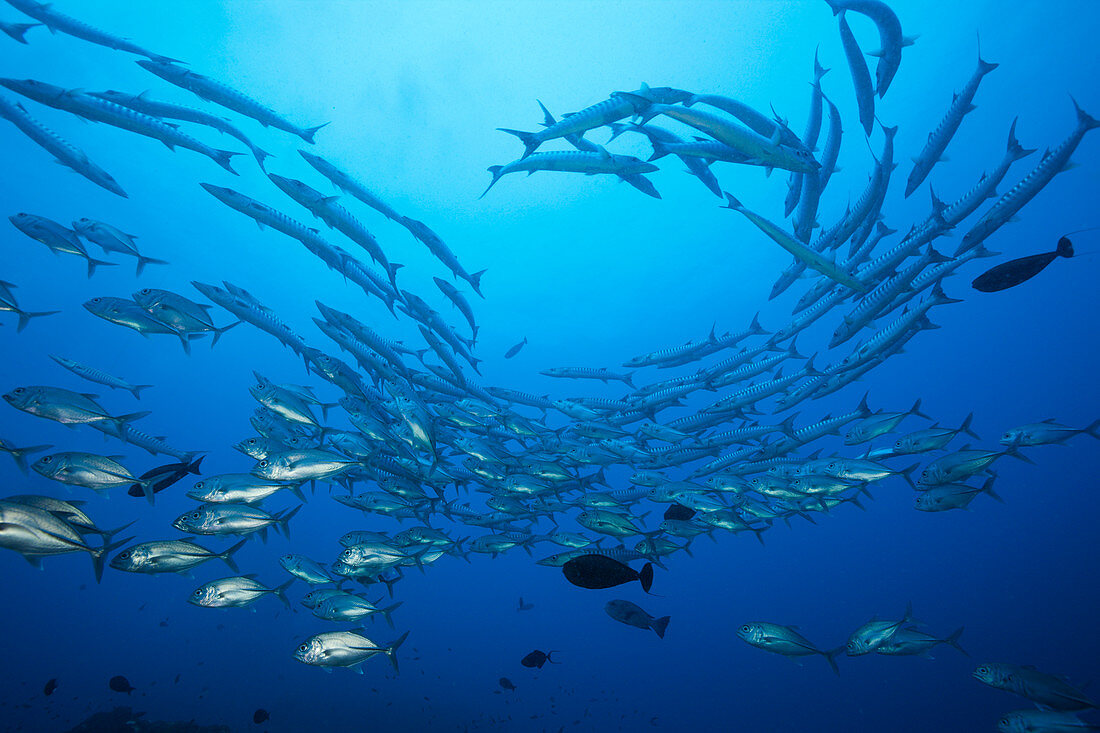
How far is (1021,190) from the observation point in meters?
4.29

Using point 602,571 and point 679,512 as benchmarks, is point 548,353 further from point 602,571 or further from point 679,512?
point 602,571

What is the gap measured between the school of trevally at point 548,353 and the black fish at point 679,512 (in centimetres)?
12

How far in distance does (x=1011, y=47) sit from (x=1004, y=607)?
31323 mm

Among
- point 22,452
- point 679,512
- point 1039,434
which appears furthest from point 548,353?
point 22,452

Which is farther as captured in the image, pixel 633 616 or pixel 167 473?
pixel 633 616

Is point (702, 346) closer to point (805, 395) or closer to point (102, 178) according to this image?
point (805, 395)

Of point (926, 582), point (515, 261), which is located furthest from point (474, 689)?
point (926, 582)

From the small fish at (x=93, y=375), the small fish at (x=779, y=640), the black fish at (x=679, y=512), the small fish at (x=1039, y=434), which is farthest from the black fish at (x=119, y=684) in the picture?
the small fish at (x=1039, y=434)

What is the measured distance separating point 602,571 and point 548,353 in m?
30.0

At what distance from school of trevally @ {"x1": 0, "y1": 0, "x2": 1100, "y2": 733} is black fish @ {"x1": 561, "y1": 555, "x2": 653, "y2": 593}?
43 millimetres

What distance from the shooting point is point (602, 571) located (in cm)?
417

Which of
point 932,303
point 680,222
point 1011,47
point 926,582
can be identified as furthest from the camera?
point 926,582

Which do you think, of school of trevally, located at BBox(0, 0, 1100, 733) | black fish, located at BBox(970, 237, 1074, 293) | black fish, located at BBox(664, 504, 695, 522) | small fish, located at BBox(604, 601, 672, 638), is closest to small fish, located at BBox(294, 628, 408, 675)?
school of trevally, located at BBox(0, 0, 1100, 733)

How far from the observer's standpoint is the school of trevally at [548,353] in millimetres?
4676
